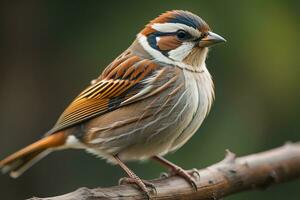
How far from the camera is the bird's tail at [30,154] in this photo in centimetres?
597

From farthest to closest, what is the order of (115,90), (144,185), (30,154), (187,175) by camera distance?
(30,154) < (115,90) < (187,175) < (144,185)

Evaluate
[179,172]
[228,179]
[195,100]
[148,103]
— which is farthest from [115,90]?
[228,179]

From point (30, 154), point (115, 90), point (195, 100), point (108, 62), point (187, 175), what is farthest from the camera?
point (108, 62)

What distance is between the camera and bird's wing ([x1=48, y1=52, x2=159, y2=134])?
586 centimetres

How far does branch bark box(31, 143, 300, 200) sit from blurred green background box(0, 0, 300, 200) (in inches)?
33.3

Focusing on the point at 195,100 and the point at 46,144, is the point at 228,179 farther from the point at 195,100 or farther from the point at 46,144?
the point at 46,144

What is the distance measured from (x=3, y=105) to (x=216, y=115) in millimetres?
1930

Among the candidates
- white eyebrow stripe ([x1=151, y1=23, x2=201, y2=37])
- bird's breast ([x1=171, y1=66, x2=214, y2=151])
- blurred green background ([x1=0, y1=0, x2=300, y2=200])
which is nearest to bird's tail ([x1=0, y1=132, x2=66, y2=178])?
bird's breast ([x1=171, y1=66, x2=214, y2=151])

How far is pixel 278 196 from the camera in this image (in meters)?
8.02

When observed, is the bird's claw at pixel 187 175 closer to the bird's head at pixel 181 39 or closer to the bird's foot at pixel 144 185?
the bird's foot at pixel 144 185

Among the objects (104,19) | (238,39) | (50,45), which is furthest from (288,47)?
(50,45)

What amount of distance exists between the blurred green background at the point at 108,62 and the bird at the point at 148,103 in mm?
1239

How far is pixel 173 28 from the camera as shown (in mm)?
5859

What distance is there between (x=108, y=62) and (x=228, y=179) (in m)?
1.91
